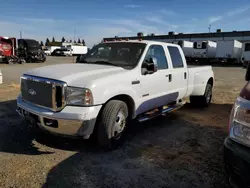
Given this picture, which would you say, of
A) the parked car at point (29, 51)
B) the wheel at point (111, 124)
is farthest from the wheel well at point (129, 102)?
the parked car at point (29, 51)

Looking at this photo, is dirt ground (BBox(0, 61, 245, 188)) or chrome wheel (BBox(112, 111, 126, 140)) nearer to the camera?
dirt ground (BBox(0, 61, 245, 188))

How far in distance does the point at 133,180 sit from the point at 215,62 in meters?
31.1

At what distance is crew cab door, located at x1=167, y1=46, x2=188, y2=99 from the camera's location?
5.26 m

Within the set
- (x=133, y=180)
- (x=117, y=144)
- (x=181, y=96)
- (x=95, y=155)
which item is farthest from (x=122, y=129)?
(x=181, y=96)

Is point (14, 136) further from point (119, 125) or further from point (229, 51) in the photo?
point (229, 51)

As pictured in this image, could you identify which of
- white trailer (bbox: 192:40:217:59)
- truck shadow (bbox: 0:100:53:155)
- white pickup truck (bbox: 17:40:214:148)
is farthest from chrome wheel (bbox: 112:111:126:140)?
white trailer (bbox: 192:40:217:59)

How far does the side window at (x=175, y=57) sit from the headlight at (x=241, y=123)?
127 inches

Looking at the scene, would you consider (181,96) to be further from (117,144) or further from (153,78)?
(117,144)

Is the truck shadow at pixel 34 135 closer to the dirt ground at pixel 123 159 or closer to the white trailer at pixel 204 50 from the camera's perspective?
the dirt ground at pixel 123 159

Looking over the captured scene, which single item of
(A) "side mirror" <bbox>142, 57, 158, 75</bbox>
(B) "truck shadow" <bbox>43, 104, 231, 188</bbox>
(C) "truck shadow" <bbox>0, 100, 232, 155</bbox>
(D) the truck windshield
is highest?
(D) the truck windshield

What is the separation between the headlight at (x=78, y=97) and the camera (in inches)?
132

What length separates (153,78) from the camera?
4523 mm

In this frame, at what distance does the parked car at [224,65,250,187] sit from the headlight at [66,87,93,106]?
1867mm

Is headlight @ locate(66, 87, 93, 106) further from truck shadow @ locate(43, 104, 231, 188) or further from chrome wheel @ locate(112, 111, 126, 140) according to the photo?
truck shadow @ locate(43, 104, 231, 188)
